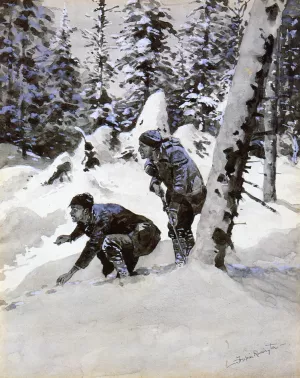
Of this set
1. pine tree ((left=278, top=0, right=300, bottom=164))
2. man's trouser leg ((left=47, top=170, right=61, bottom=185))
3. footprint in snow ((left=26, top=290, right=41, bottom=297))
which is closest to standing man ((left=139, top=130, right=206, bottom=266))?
man's trouser leg ((left=47, top=170, right=61, bottom=185))

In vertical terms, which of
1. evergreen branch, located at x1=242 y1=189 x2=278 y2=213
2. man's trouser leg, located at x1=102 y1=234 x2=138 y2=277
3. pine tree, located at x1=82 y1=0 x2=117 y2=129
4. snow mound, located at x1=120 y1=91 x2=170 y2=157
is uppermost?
pine tree, located at x1=82 y1=0 x2=117 y2=129

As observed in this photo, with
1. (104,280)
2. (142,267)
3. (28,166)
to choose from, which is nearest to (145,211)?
(142,267)

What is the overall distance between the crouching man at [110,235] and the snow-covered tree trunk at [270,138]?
107cm

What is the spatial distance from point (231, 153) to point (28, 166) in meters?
1.77

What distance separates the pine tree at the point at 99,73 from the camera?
3.20 m

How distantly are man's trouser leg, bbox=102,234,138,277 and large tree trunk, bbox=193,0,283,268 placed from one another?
0.59 m

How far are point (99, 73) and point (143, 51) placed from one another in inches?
17.6

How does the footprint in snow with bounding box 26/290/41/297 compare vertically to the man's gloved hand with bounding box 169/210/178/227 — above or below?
below

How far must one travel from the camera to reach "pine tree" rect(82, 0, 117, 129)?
3.20 meters

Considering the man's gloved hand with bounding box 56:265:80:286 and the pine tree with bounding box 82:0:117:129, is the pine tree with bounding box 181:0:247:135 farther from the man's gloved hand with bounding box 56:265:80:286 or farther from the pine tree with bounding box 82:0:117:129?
the man's gloved hand with bounding box 56:265:80:286
